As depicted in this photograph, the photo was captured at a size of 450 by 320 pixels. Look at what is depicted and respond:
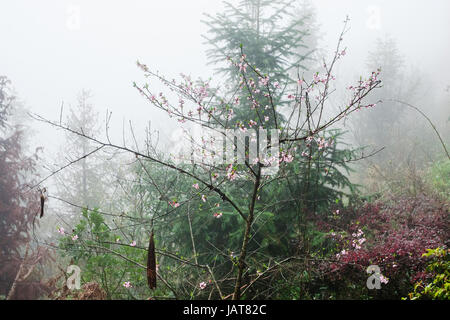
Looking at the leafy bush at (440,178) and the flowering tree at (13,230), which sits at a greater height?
the leafy bush at (440,178)

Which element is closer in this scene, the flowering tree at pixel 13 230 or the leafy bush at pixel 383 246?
Result: the leafy bush at pixel 383 246

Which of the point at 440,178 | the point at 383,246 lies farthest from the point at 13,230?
the point at 440,178

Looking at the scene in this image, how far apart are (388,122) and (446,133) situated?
9.50 feet

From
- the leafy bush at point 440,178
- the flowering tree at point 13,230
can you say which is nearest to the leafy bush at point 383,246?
the leafy bush at point 440,178

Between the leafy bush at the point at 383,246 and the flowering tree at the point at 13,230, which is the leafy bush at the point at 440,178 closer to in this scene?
the leafy bush at the point at 383,246

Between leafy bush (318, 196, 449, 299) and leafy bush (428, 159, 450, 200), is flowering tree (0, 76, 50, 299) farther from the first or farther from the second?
leafy bush (428, 159, 450, 200)

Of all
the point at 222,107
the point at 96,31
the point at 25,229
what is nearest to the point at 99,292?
the point at 222,107

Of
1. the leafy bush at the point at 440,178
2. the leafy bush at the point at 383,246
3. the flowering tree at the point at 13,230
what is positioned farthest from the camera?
the leafy bush at the point at 440,178

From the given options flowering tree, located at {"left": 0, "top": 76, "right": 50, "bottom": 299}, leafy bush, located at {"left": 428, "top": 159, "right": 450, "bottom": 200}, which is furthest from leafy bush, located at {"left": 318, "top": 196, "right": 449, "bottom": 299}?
flowering tree, located at {"left": 0, "top": 76, "right": 50, "bottom": 299}

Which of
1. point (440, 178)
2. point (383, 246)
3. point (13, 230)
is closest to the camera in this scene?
point (383, 246)

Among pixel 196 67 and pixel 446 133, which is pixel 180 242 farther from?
pixel 196 67

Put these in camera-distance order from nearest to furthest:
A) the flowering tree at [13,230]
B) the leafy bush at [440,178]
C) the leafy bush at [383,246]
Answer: the leafy bush at [383,246], the flowering tree at [13,230], the leafy bush at [440,178]

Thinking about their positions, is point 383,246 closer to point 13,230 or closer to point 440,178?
point 440,178
